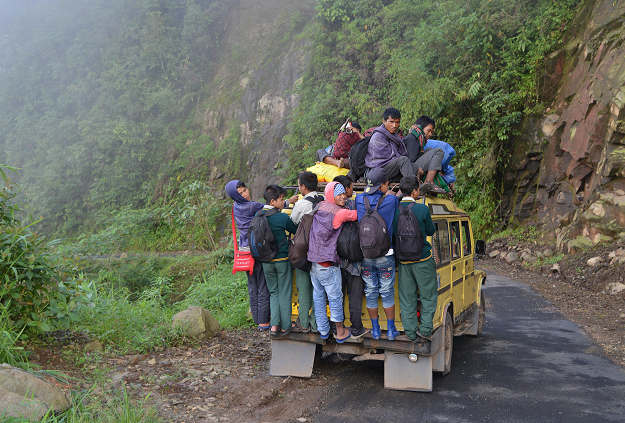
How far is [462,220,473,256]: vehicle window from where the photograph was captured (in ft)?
21.5

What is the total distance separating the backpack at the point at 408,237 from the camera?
470 centimetres

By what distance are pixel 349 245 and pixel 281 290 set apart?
41.9 inches

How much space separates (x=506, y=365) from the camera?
226 inches

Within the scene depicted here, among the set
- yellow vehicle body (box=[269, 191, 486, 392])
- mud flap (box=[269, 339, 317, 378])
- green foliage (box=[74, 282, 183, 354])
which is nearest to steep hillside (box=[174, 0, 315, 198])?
green foliage (box=[74, 282, 183, 354])

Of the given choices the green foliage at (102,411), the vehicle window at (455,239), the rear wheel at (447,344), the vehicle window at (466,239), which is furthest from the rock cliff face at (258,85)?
the green foliage at (102,411)

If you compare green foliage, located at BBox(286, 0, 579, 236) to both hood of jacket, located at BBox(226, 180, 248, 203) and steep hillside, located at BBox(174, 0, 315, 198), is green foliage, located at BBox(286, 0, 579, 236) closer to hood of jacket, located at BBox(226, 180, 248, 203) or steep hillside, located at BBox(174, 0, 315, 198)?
steep hillside, located at BBox(174, 0, 315, 198)

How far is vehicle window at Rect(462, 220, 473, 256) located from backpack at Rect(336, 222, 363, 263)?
7.57 feet

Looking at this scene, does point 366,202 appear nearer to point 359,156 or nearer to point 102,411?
point 359,156

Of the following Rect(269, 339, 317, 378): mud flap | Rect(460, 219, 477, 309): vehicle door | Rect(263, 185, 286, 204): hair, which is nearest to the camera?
Rect(269, 339, 317, 378): mud flap

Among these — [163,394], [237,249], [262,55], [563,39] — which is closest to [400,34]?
[563,39]

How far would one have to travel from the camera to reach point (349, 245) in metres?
4.89

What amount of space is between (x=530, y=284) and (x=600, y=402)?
7.15 meters

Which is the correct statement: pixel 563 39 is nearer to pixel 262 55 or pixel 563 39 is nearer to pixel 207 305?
pixel 207 305

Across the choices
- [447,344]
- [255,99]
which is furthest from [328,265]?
[255,99]
